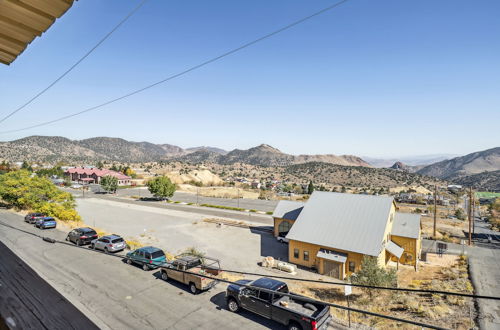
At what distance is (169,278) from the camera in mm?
19234

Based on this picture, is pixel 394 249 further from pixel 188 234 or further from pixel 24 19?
pixel 24 19

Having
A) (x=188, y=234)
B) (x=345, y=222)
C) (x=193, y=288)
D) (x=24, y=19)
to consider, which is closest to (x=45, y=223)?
(x=188, y=234)

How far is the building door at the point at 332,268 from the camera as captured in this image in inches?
959

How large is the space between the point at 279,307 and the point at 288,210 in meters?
22.6

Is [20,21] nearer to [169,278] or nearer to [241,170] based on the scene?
[169,278]

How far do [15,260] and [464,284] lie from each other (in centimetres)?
3155

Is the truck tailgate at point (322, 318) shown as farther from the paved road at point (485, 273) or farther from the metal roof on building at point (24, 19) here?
the metal roof on building at point (24, 19)

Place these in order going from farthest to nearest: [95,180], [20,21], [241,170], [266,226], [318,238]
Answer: [241,170] < [95,180] < [266,226] < [318,238] < [20,21]

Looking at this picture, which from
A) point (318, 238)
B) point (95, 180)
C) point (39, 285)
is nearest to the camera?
point (39, 285)

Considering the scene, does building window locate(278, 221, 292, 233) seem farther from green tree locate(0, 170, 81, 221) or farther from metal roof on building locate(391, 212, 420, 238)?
green tree locate(0, 170, 81, 221)

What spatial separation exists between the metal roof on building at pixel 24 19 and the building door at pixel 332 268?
2604 centimetres

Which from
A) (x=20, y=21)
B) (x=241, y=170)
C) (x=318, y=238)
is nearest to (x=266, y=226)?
(x=318, y=238)

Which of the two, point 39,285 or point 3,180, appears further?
point 3,180

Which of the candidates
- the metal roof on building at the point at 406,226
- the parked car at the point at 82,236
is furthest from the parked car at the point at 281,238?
the parked car at the point at 82,236
